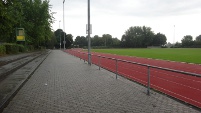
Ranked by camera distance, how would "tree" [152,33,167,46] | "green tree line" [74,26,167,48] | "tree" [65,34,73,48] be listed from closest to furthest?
1. "tree" [65,34,73,48]
2. "green tree line" [74,26,167,48]
3. "tree" [152,33,167,46]

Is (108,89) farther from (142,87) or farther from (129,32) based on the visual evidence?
(129,32)

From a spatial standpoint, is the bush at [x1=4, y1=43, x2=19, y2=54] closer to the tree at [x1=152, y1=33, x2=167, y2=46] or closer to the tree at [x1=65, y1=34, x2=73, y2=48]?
the tree at [x1=65, y1=34, x2=73, y2=48]

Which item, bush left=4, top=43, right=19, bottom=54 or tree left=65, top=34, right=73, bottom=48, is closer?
bush left=4, top=43, right=19, bottom=54

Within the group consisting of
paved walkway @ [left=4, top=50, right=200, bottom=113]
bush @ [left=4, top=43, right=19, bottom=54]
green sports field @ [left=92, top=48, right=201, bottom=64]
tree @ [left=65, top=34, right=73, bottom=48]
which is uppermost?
tree @ [left=65, top=34, right=73, bottom=48]

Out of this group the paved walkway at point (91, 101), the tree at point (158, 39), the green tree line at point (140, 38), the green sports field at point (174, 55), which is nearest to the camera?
the paved walkway at point (91, 101)

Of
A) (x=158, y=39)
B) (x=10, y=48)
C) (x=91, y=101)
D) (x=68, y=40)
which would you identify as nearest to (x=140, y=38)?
(x=158, y=39)

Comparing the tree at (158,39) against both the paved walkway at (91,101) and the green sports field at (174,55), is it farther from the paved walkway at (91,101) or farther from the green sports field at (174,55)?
the paved walkway at (91,101)

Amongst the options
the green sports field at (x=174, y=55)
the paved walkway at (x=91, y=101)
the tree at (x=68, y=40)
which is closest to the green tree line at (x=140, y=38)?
the tree at (x=68, y=40)

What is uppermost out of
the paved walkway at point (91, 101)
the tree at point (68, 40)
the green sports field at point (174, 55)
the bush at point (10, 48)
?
the tree at point (68, 40)

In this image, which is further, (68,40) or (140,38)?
(140,38)

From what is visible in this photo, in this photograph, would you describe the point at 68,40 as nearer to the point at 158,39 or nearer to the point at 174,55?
the point at 158,39

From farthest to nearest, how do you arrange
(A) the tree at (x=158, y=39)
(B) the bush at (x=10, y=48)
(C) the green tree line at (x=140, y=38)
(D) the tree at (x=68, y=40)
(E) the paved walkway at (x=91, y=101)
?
(A) the tree at (x=158, y=39), (C) the green tree line at (x=140, y=38), (D) the tree at (x=68, y=40), (B) the bush at (x=10, y=48), (E) the paved walkway at (x=91, y=101)

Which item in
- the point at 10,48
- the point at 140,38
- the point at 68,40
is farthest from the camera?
the point at 140,38

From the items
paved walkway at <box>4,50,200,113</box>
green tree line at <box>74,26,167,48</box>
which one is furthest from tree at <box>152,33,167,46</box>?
paved walkway at <box>4,50,200,113</box>
